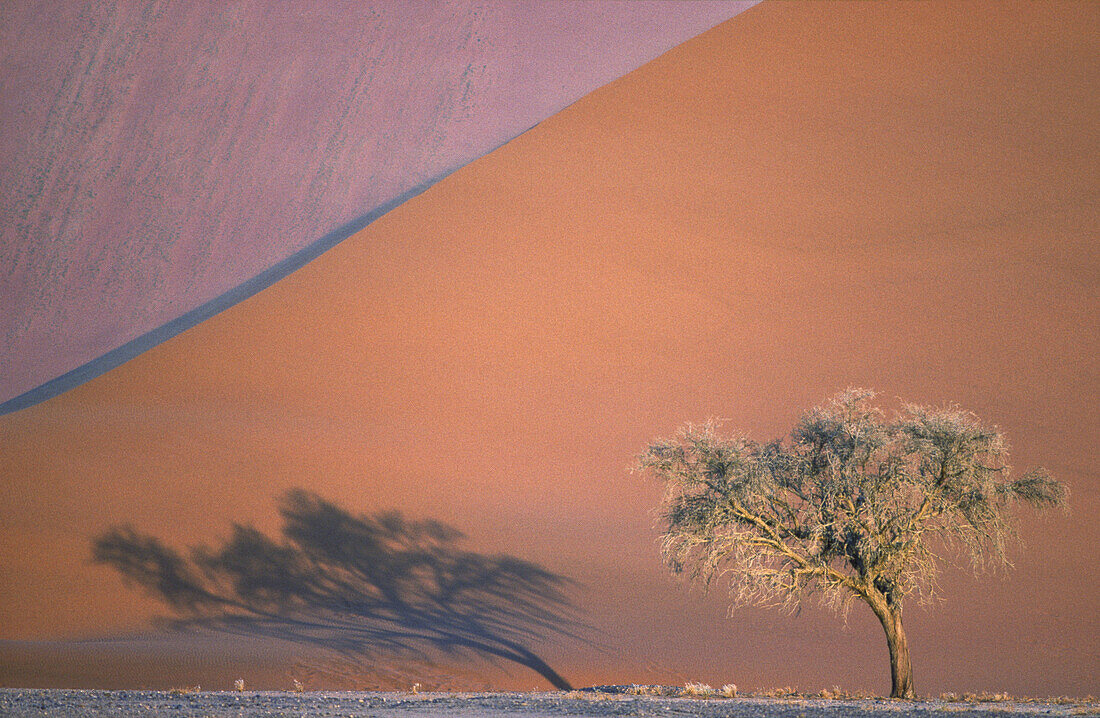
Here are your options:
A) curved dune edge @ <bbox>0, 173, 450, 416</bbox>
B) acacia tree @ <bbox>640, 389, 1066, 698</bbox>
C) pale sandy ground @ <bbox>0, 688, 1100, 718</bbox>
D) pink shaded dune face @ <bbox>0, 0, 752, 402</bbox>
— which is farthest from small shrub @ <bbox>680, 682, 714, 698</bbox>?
pink shaded dune face @ <bbox>0, 0, 752, 402</bbox>

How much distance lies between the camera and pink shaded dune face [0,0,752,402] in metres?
32.2

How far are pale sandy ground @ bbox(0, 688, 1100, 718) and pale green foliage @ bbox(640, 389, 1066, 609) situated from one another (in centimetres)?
180

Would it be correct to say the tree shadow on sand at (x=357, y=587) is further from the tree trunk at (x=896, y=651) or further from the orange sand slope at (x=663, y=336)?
the tree trunk at (x=896, y=651)

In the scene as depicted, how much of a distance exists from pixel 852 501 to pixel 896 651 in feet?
6.68

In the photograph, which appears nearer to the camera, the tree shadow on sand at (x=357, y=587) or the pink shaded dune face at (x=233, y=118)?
the tree shadow on sand at (x=357, y=587)

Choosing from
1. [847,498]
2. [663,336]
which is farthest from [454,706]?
[663,336]

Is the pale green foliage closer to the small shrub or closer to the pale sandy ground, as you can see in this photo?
the small shrub

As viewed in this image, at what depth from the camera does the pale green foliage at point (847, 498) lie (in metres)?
13.0

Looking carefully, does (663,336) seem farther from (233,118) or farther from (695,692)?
(233,118)

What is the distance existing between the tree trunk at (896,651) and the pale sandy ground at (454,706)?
1.04m

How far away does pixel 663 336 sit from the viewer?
24.6 metres

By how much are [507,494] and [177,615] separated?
7155 mm

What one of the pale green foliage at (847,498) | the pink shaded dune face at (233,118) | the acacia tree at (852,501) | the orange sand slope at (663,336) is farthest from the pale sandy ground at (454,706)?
the pink shaded dune face at (233,118)

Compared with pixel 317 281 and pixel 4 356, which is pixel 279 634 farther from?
pixel 4 356
